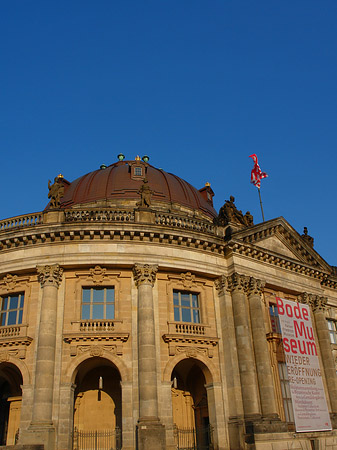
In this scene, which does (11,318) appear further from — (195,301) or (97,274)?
(195,301)

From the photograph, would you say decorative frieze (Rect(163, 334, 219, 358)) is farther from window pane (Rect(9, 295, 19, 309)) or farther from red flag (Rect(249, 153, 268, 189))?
red flag (Rect(249, 153, 268, 189))

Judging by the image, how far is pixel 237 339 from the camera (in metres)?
24.4

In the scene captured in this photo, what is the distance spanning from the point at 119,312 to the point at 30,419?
627cm

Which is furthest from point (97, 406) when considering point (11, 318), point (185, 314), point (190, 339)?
point (185, 314)

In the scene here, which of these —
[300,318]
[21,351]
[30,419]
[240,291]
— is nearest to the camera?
[30,419]

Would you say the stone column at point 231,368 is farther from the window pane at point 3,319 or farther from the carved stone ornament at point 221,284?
the window pane at point 3,319

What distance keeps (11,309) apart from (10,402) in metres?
5.29

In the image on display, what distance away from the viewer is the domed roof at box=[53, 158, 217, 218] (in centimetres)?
3422

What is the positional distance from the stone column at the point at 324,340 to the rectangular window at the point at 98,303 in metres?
13.1

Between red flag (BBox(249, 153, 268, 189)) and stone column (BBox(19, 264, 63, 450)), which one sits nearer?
stone column (BBox(19, 264, 63, 450))

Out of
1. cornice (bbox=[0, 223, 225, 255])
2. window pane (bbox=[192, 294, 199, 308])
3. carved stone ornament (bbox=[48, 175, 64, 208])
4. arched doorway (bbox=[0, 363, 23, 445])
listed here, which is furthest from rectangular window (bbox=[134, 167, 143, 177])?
arched doorway (bbox=[0, 363, 23, 445])

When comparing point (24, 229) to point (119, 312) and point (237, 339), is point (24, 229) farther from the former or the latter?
point (237, 339)

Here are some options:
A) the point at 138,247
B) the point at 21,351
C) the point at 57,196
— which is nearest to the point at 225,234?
the point at 138,247

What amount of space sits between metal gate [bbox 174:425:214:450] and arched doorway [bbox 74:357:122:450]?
10.5 feet
